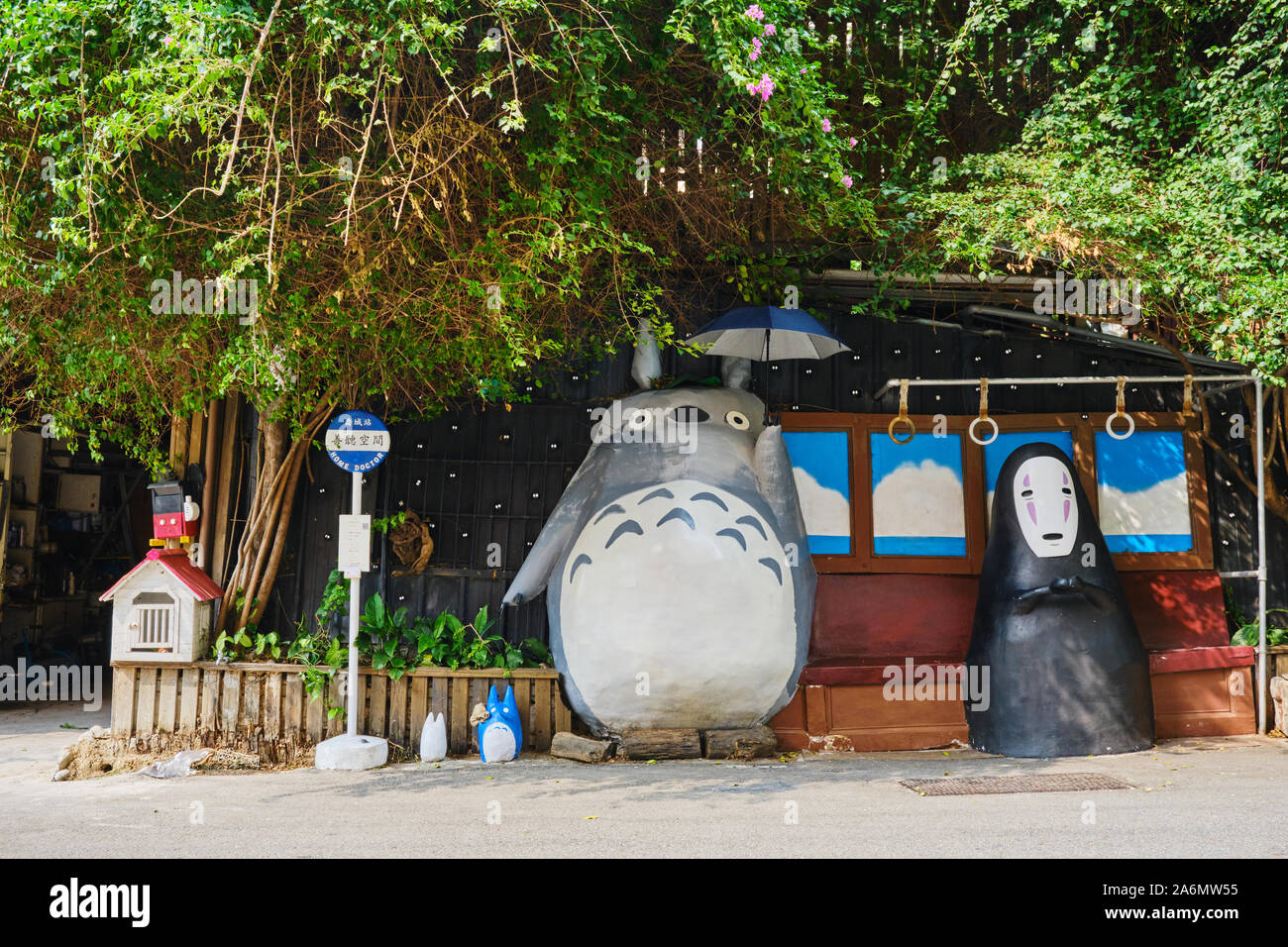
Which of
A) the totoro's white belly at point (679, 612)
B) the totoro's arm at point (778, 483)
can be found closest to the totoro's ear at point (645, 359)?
the totoro's arm at point (778, 483)

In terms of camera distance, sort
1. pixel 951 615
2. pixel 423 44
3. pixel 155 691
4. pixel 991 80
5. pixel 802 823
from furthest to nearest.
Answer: pixel 991 80 → pixel 951 615 → pixel 155 691 → pixel 423 44 → pixel 802 823

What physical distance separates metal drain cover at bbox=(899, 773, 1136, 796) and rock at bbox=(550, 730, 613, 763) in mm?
1960

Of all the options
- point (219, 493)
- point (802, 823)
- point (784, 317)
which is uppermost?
point (784, 317)

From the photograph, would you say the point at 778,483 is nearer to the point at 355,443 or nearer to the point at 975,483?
the point at 975,483

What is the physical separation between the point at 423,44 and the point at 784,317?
3194 mm

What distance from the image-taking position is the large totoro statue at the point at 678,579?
646cm

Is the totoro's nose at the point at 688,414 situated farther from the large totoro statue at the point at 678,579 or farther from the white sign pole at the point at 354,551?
the white sign pole at the point at 354,551

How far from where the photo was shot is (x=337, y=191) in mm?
6047

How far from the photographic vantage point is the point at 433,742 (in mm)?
6750

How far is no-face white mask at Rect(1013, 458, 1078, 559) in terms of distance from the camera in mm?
7082

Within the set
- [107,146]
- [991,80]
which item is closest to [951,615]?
[991,80]

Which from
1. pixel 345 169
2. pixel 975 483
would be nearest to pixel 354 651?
pixel 345 169

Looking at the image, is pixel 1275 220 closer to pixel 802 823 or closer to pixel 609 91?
pixel 609 91

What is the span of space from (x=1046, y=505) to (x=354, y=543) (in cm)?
499
